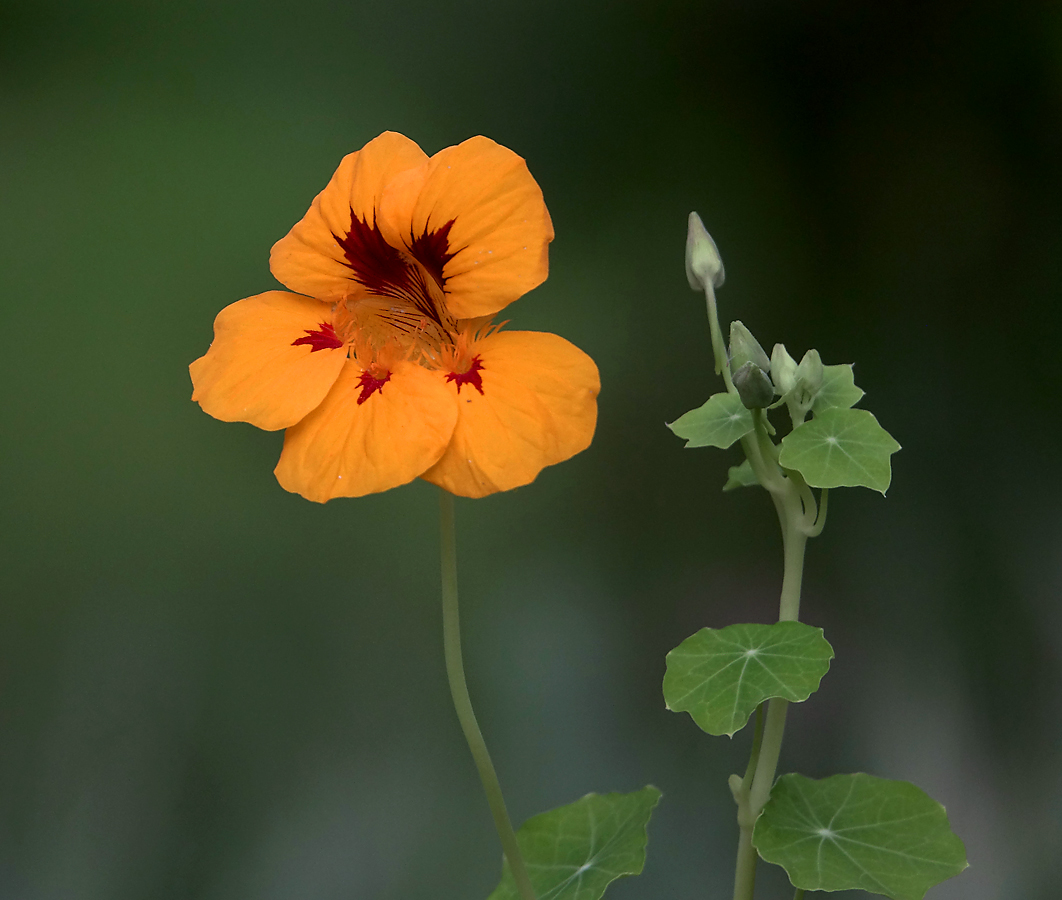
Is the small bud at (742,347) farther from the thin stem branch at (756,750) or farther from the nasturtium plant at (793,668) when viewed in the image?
the thin stem branch at (756,750)

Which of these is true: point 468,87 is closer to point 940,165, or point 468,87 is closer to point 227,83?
point 227,83

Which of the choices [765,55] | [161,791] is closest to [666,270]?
[765,55]

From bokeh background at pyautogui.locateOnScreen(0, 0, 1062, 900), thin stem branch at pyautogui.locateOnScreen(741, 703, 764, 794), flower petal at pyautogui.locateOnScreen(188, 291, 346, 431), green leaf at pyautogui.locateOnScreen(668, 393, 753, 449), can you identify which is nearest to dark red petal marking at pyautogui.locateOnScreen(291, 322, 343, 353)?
flower petal at pyautogui.locateOnScreen(188, 291, 346, 431)

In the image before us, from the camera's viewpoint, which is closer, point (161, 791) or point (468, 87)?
point (161, 791)

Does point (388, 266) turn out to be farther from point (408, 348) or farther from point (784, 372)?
point (784, 372)

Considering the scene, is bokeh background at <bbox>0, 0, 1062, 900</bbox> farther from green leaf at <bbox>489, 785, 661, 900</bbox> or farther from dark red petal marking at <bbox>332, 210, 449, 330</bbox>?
dark red petal marking at <bbox>332, 210, 449, 330</bbox>
